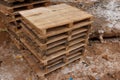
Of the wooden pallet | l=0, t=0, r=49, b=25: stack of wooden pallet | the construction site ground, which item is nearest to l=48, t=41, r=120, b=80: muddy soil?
the construction site ground

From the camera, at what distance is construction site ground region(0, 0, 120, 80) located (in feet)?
13.4

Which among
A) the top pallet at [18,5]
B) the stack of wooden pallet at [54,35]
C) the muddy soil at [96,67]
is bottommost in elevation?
the muddy soil at [96,67]

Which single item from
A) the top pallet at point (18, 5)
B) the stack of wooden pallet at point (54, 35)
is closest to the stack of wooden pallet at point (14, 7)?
the top pallet at point (18, 5)

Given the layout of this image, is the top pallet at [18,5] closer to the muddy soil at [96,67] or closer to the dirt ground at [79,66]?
the dirt ground at [79,66]

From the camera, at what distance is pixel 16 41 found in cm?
477

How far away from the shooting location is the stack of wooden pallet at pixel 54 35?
3339 mm

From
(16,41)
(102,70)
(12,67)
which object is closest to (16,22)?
(16,41)

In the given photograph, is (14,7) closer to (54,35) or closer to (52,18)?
(52,18)

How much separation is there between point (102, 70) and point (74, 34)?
4.43 feet

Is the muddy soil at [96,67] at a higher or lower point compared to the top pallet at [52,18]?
lower

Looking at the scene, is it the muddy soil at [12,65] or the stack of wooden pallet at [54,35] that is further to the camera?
the muddy soil at [12,65]

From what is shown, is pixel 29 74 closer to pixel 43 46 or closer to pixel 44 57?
pixel 44 57

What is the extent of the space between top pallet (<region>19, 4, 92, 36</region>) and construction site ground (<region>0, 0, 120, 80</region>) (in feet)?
4.33

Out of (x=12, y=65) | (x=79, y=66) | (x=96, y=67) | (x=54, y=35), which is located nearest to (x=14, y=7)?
(x=54, y=35)
